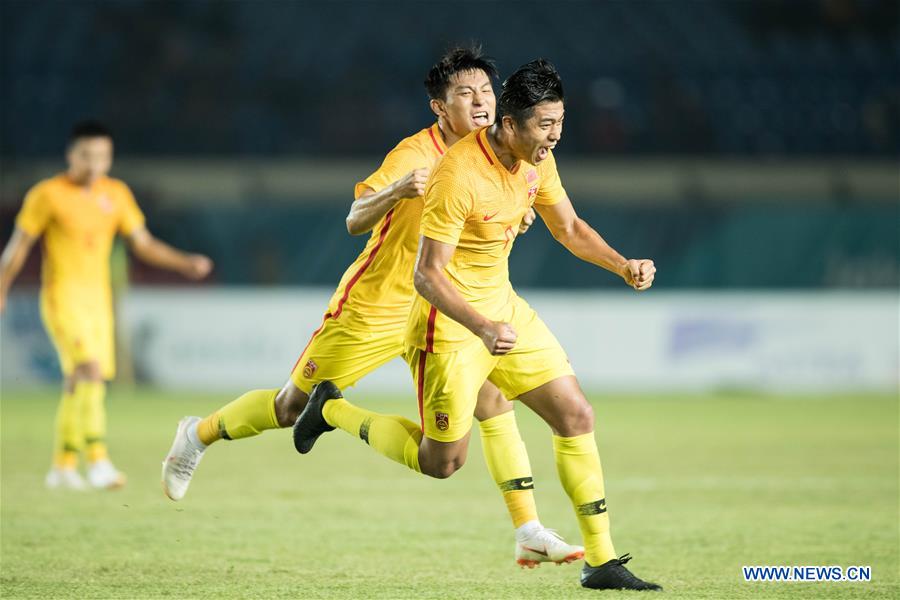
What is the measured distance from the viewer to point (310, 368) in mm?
6152

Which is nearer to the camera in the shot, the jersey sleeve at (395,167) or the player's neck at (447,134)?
the jersey sleeve at (395,167)

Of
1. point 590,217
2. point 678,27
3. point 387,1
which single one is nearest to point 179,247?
point 590,217

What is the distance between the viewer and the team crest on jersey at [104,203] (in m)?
8.97

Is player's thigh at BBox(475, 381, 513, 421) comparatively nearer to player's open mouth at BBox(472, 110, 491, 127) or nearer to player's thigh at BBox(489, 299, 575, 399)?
player's thigh at BBox(489, 299, 575, 399)

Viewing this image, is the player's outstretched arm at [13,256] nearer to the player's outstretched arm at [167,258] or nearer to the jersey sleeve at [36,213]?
the jersey sleeve at [36,213]

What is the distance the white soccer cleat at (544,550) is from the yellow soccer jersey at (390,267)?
1.16 m

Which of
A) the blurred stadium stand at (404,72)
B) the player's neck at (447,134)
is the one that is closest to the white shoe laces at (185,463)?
the player's neck at (447,134)

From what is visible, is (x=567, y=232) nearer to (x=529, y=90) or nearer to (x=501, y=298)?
(x=501, y=298)

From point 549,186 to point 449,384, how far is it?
3.11 ft

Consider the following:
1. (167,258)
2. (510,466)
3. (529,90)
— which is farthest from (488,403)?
(167,258)

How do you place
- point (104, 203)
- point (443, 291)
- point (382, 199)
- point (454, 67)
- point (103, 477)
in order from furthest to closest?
point (104, 203) < point (103, 477) < point (454, 67) < point (382, 199) < point (443, 291)

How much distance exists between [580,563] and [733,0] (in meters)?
20.7

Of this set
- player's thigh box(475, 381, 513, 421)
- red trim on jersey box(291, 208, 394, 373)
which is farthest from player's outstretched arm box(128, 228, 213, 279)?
player's thigh box(475, 381, 513, 421)

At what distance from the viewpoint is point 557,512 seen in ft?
25.3
